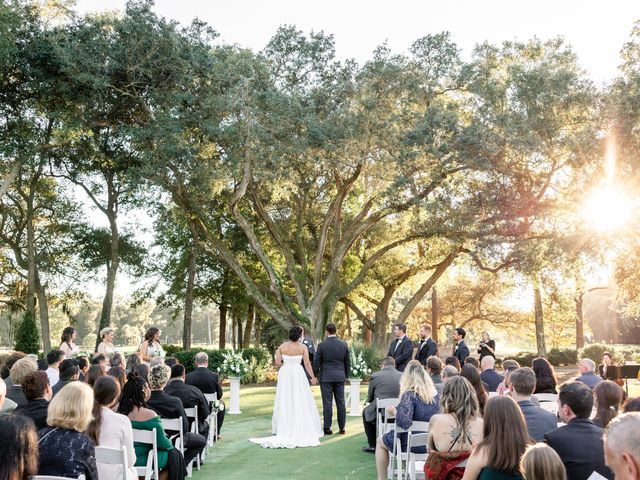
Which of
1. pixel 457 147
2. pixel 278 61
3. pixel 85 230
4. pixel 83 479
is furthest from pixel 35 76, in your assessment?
pixel 83 479

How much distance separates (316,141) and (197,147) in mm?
4421

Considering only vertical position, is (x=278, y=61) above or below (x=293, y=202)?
above

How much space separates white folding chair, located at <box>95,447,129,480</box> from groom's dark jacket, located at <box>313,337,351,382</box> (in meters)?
6.56

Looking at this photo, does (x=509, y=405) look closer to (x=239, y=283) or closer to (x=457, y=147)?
(x=457, y=147)

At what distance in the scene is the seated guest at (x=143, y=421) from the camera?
599 centimetres

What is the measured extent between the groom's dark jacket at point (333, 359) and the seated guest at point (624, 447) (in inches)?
352

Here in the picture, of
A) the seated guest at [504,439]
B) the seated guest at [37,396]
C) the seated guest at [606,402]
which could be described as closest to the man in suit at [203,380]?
the seated guest at [37,396]

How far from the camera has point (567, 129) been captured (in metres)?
22.6

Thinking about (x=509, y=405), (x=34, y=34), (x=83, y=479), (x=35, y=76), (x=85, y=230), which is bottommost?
(x=83, y=479)

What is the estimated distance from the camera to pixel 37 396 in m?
5.41

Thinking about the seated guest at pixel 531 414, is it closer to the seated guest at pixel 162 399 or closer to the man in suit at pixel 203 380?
the seated guest at pixel 162 399

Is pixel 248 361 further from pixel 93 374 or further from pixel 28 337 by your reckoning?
pixel 93 374

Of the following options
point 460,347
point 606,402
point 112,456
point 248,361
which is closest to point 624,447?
point 606,402

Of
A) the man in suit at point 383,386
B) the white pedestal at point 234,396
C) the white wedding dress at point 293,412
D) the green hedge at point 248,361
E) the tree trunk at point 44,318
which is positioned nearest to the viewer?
the man in suit at point 383,386
